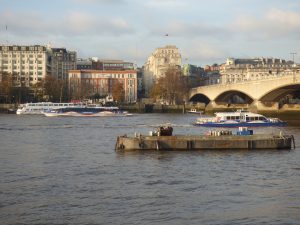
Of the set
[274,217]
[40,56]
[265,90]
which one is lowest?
[274,217]

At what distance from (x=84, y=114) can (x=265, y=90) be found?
3229cm

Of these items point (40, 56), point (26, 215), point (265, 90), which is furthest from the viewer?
point (40, 56)

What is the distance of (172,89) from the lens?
149 metres

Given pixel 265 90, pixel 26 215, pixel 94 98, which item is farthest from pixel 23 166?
pixel 94 98

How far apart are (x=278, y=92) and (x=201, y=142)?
5242 cm

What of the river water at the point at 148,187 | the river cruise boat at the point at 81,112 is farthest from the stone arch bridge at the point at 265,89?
the river water at the point at 148,187

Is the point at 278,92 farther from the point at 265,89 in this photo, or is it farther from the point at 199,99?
the point at 199,99

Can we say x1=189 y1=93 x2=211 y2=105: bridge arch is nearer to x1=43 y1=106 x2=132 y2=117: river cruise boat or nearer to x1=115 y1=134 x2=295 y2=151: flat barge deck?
x1=43 y1=106 x2=132 y2=117: river cruise boat

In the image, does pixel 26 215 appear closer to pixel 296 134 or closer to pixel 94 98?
pixel 296 134

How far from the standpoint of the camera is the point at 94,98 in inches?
6580

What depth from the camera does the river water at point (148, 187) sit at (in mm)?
22906

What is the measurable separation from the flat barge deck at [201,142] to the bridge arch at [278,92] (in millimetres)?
40130

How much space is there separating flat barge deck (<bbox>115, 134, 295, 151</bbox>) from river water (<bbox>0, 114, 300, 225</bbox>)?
973 millimetres

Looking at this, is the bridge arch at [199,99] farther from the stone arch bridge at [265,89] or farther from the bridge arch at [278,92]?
the bridge arch at [278,92]
